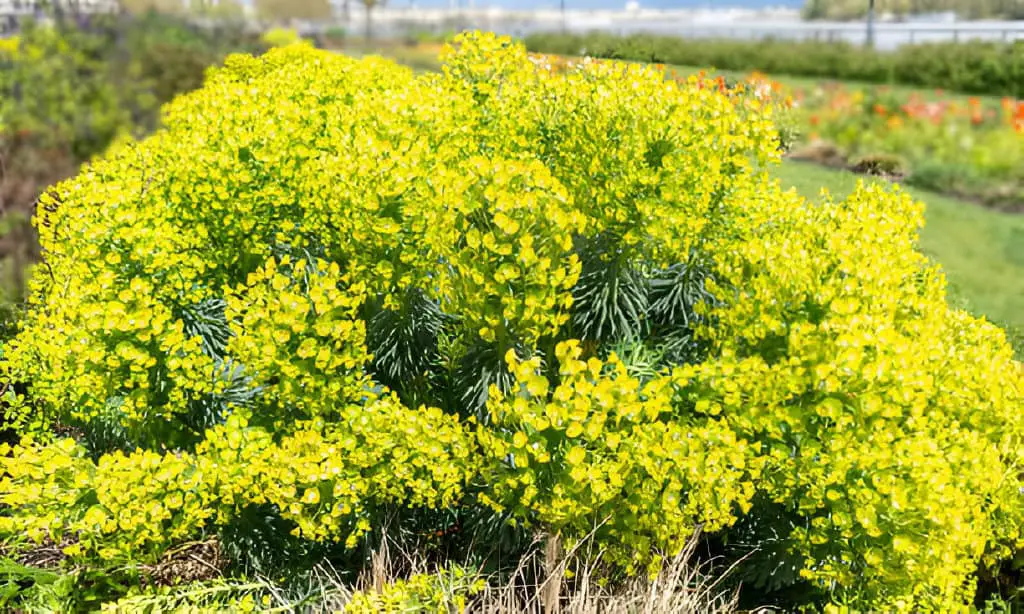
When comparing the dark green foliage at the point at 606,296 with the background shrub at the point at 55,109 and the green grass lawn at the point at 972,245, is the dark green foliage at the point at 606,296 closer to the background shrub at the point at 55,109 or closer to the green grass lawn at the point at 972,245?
the background shrub at the point at 55,109

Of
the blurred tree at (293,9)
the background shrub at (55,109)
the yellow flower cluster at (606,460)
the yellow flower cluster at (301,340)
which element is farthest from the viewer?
the blurred tree at (293,9)

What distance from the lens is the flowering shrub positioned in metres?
3.43

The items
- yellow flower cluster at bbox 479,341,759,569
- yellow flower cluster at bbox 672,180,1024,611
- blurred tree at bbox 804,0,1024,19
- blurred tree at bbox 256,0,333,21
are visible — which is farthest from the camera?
blurred tree at bbox 256,0,333,21

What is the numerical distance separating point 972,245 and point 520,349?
9.91 m

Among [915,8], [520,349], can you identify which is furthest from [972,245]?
[915,8]

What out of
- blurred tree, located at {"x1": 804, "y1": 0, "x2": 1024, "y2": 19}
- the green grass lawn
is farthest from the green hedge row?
blurred tree, located at {"x1": 804, "y1": 0, "x2": 1024, "y2": 19}

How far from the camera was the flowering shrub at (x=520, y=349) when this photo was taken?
343 centimetres

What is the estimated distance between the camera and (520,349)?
387 cm

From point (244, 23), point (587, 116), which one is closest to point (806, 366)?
point (587, 116)

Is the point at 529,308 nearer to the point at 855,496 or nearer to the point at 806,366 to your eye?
the point at 806,366

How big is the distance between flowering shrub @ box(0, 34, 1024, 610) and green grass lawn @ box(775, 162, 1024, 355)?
541cm

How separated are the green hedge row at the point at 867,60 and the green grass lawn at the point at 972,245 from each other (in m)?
6.62

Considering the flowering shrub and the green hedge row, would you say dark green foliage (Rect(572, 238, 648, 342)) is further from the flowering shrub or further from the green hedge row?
the green hedge row

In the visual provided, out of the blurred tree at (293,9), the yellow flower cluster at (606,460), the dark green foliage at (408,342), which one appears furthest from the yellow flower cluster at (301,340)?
the blurred tree at (293,9)
